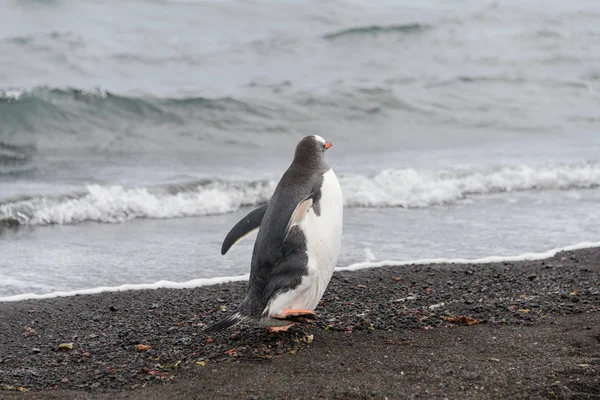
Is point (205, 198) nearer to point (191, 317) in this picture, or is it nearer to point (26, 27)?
point (191, 317)

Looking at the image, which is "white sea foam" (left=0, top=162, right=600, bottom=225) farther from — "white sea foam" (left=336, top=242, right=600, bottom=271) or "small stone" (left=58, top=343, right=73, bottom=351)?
"small stone" (left=58, top=343, right=73, bottom=351)

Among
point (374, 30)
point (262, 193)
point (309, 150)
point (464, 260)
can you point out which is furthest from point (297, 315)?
point (374, 30)

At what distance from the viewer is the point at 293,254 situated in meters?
4.04

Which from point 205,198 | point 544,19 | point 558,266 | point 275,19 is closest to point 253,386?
point 558,266

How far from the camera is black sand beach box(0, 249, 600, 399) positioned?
3461 mm

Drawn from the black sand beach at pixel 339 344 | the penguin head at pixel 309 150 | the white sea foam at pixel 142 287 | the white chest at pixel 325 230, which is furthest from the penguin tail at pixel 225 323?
the white sea foam at pixel 142 287

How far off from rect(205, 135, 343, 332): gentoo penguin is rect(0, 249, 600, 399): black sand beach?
18 cm

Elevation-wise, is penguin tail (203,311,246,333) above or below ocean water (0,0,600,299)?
below

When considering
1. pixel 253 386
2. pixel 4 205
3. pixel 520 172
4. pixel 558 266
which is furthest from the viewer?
pixel 520 172

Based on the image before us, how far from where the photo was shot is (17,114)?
1255 cm

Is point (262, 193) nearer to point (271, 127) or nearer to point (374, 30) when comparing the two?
point (271, 127)

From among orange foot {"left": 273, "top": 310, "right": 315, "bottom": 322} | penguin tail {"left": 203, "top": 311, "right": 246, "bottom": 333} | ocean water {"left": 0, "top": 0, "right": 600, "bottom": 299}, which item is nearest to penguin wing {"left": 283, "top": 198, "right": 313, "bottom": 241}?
orange foot {"left": 273, "top": 310, "right": 315, "bottom": 322}

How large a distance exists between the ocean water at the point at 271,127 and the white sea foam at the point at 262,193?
0.03 m

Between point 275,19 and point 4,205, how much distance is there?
14.3 meters
